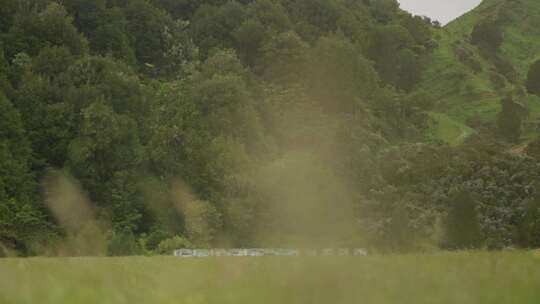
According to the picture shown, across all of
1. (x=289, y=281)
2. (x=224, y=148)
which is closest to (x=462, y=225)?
(x=224, y=148)

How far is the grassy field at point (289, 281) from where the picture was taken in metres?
5.18

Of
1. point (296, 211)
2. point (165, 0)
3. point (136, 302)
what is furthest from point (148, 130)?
point (136, 302)

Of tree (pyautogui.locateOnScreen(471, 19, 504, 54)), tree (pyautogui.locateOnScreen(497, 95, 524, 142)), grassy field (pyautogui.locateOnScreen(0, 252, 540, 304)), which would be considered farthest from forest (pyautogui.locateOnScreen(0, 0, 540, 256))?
tree (pyautogui.locateOnScreen(471, 19, 504, 54))

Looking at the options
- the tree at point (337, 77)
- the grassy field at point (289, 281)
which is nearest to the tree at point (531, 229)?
the grassy field at point (289, 281)

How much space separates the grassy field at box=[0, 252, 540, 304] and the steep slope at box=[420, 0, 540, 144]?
48483 mm

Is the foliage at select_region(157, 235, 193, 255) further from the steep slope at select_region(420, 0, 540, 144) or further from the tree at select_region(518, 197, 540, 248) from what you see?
the steep slope at select_region(420, 0, 540, 144)

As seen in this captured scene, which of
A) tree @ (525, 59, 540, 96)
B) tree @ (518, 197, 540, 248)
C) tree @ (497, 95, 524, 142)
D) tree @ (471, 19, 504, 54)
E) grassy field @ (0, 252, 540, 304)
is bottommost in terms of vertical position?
tree @ (518, 197, 540, 248)

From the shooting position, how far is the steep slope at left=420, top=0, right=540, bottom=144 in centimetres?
5938

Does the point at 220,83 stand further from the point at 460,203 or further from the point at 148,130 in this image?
the point at 460,203

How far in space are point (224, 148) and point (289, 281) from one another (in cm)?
3169

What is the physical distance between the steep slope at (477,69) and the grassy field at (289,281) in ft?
159

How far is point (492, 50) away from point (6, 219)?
201 ft

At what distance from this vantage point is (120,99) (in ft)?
128

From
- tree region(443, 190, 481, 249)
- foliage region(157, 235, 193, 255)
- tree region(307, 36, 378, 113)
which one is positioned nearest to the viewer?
tree region(443, 190, 481, 249)
